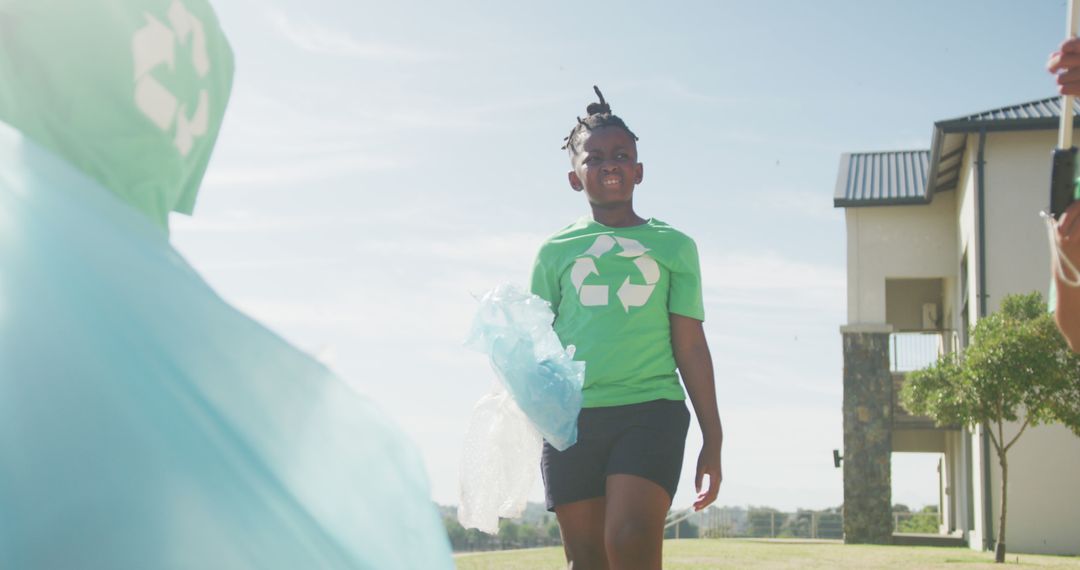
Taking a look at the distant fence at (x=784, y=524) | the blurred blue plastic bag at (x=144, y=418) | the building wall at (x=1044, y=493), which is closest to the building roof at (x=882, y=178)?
the building wall at (x=1044, y=493)

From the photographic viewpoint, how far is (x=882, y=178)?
1035 inches

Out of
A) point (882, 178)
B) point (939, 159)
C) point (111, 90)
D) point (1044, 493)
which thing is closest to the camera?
point (111, 90)

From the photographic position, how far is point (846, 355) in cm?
2473

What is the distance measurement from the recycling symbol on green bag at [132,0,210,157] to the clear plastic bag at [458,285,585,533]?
1.86 meters

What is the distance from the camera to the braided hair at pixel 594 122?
404 cm

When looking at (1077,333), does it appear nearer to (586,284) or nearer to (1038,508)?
(586,284)

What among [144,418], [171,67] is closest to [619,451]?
[171,67]

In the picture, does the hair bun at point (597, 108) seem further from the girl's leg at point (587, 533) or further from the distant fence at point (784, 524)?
the distant fence at point (784, 524)

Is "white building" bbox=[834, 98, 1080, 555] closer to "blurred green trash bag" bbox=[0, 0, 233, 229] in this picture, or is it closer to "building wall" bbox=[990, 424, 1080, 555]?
"building wall" bbox=[990, 424, 1080, 555]

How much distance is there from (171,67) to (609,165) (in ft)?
7.32

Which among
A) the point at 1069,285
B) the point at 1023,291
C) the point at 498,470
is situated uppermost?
the point at 1023,291

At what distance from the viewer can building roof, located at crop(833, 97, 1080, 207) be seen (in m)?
20.7

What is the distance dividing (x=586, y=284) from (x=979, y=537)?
19288mm

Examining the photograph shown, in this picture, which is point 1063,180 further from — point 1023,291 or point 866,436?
point 866,436
